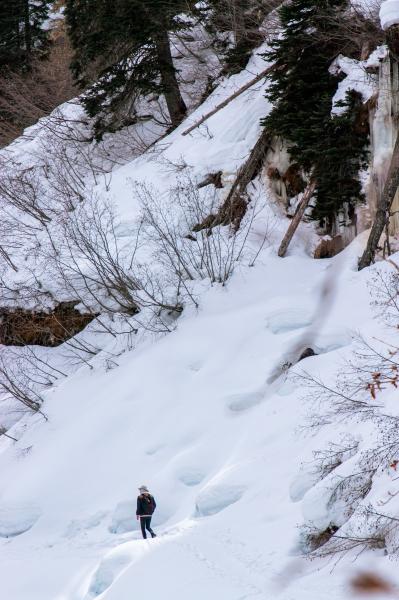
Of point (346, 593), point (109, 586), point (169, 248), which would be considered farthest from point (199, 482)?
point (169, 248)

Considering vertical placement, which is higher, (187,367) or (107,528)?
(187,367)

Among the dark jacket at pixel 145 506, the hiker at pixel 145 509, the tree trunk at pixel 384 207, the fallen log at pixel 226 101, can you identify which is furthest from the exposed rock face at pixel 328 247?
the dark jacket at pixel 145 506

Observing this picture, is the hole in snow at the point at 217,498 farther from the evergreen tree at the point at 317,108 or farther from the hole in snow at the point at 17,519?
the evergreen tree at the point at 317,108

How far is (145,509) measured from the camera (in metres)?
11.2

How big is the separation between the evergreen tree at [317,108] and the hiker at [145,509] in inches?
320

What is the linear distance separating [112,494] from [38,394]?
476cm

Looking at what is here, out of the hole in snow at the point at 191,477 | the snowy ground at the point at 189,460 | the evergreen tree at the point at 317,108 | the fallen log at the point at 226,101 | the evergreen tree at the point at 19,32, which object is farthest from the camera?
the evergreen tree at the point at 19,32

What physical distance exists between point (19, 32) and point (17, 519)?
2144 cm

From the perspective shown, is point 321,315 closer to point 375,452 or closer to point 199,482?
point 199,482

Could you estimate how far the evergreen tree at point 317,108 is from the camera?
15.6 meters

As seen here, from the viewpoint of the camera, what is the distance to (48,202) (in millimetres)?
21938

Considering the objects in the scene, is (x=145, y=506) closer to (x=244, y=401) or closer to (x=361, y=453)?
(x=244, y=401)

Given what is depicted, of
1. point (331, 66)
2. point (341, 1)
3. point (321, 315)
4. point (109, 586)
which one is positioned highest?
point (341, 1)

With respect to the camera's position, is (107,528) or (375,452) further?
(107,528)
